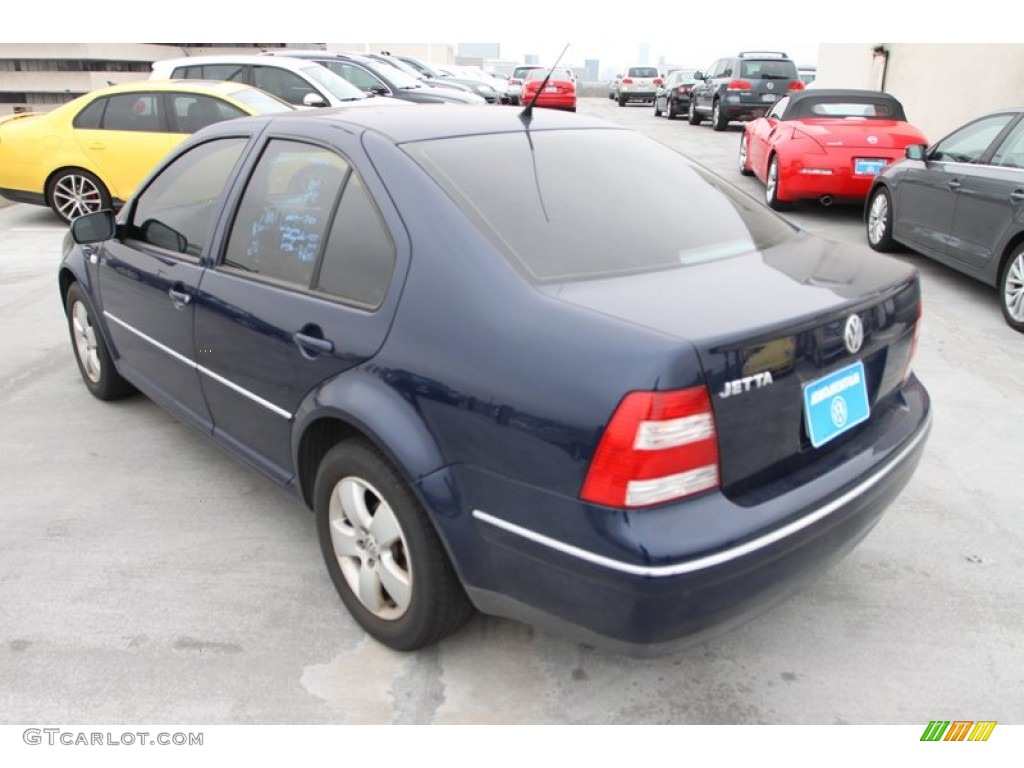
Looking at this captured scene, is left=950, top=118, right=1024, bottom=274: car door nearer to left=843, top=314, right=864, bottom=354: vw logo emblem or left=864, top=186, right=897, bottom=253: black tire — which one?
left=864, top=186, right=897, bottom=253: black tire

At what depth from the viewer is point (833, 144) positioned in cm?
891

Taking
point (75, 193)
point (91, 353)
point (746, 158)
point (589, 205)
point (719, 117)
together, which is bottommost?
point (91, 353)

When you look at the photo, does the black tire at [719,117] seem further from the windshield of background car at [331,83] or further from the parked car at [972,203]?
the parked car at [972,203]

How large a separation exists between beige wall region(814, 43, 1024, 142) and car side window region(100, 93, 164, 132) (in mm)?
A: 10832

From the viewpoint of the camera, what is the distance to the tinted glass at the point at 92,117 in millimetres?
9000

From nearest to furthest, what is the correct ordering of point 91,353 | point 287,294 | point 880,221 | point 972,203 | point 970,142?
point 287,294 → point 91,353 → point 972,203 → point 970,142 → point 880,221

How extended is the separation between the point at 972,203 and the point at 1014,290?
0.80 meters

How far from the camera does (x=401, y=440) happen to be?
91.7 inches

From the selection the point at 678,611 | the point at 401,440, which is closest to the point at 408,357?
the point at 401,440

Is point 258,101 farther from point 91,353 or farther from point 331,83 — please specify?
point 91,353

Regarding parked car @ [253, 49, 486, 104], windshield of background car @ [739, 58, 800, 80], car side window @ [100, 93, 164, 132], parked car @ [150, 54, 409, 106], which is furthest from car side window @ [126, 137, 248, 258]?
windshield of background car @ [739, 58, 800, 80]

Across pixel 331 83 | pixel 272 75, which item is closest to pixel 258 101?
pixel 272 75

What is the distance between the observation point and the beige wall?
12.1m

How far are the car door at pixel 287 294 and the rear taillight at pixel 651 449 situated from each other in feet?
2.63
